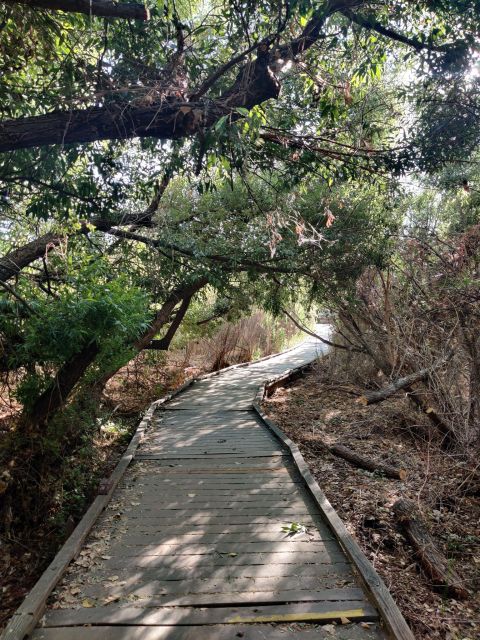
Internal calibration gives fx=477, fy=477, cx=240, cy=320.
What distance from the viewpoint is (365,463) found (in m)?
6.79

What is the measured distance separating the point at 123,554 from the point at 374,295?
6748 mm

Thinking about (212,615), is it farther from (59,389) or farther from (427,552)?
(59,389)

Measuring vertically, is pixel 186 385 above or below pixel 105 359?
below

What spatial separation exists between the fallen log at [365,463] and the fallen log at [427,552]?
1030 mm

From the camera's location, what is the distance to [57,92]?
16.7 feet

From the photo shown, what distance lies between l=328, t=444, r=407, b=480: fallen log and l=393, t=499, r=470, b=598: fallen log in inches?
40.5

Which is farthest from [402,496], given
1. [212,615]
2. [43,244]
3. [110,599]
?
[43,244]

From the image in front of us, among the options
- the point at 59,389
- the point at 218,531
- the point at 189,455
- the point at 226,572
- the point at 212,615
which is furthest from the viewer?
the point at 189,455

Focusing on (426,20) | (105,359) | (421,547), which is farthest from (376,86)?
(421,547)

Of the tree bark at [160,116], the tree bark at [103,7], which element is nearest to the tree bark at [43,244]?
the tree bark at [160,116]

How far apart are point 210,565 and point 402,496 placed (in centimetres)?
299

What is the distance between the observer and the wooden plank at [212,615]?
9.67ft

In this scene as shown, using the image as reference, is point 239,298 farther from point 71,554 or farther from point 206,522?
point 71,554

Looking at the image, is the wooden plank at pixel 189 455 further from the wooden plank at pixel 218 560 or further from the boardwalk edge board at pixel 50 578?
the wooden plank at pixel 218 560
